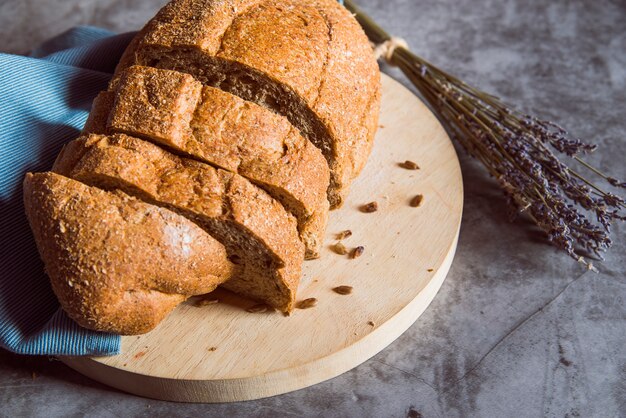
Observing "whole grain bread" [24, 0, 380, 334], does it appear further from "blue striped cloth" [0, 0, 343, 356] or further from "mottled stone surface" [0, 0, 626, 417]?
"mottled stone surface" [0, 0, 626, 417]

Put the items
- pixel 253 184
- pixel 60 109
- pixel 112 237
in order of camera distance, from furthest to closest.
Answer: pixel 60 109
pixel 253 184
pixel 112 237

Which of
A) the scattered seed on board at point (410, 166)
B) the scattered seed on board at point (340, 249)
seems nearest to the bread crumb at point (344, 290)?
Answer: the scattered seed on board at point (340, 249)

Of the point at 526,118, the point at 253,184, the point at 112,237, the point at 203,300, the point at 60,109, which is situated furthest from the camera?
the point at 526,118

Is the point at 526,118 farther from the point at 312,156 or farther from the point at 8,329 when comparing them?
the point at 8,329

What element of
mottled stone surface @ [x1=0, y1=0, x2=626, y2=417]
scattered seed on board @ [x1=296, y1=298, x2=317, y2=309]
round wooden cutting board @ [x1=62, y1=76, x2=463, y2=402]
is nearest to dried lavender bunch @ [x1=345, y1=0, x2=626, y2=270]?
mottled stone surface @ [x1=0, y1=0, x2=626, y2=417]

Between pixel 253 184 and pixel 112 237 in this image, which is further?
pixel 253 184

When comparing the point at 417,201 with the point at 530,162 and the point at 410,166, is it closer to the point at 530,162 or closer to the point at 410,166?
the point at 410,166

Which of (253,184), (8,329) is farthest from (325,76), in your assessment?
(8,329)
